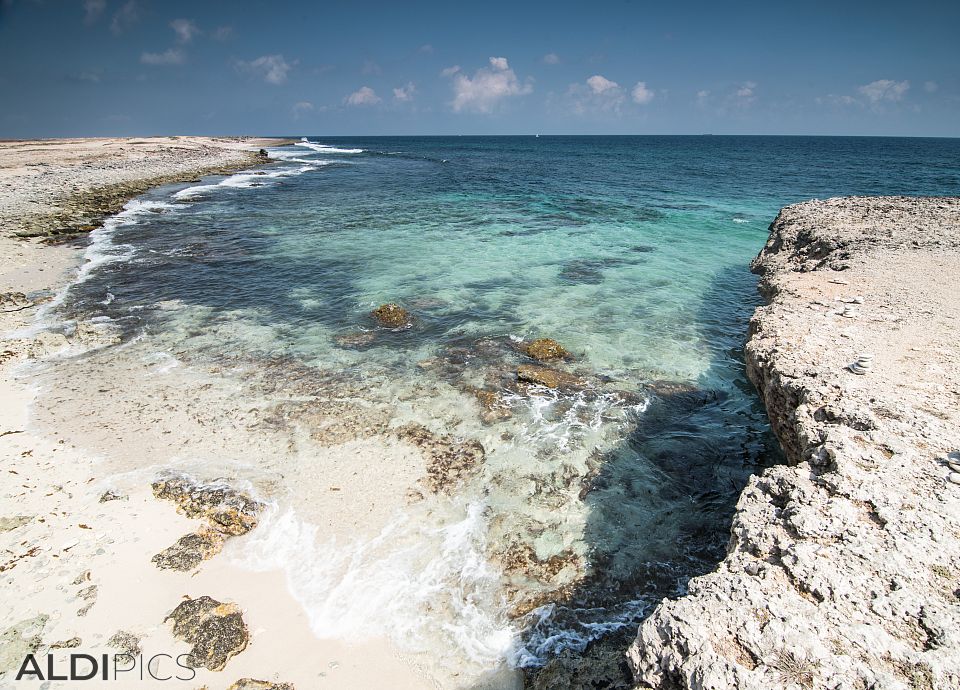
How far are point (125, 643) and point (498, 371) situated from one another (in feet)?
27.5

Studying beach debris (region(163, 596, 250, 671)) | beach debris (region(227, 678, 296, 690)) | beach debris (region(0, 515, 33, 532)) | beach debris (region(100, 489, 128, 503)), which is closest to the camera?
beach debris (region(227, 678, 296, 690))

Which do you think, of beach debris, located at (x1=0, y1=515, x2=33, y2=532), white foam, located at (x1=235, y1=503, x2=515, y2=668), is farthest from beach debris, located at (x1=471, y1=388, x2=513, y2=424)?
beach debris, located at (x1=0, y1=515, x2=33, y2=532)

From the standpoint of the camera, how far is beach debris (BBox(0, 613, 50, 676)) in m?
5.19

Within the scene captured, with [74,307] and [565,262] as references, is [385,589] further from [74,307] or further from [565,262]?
[565,262]

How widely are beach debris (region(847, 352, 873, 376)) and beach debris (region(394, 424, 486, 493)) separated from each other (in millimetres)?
6315

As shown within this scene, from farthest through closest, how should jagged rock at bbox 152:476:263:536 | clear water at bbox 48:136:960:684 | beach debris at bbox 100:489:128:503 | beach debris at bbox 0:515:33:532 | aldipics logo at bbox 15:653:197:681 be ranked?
1. beach debris at bbox 100:489:128:503
2. jagged rock at bbox 152:476:263:536
3. beach debris at bbox 0:515:33:532
4. clear water at bbox 48:136:960:684
5. aldipics logo at bbox 15:653:197:681

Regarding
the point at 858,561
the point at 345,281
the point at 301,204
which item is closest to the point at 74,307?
the point at 345,281

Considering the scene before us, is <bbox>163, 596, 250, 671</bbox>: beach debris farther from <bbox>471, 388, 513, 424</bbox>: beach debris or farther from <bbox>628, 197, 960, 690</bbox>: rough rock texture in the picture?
<bbox>471, 388, 513, 424</bbox>: beach debris

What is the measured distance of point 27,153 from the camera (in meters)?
51.1

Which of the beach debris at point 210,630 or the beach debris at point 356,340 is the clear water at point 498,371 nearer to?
the beach debris at point 356,340

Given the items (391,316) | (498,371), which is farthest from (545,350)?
(391,316)

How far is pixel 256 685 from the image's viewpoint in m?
5.04

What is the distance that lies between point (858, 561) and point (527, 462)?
17.0 ft

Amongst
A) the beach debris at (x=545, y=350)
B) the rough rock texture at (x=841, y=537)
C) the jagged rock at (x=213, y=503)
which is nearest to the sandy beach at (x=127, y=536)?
the jagged rock at (x=213, y=503)
